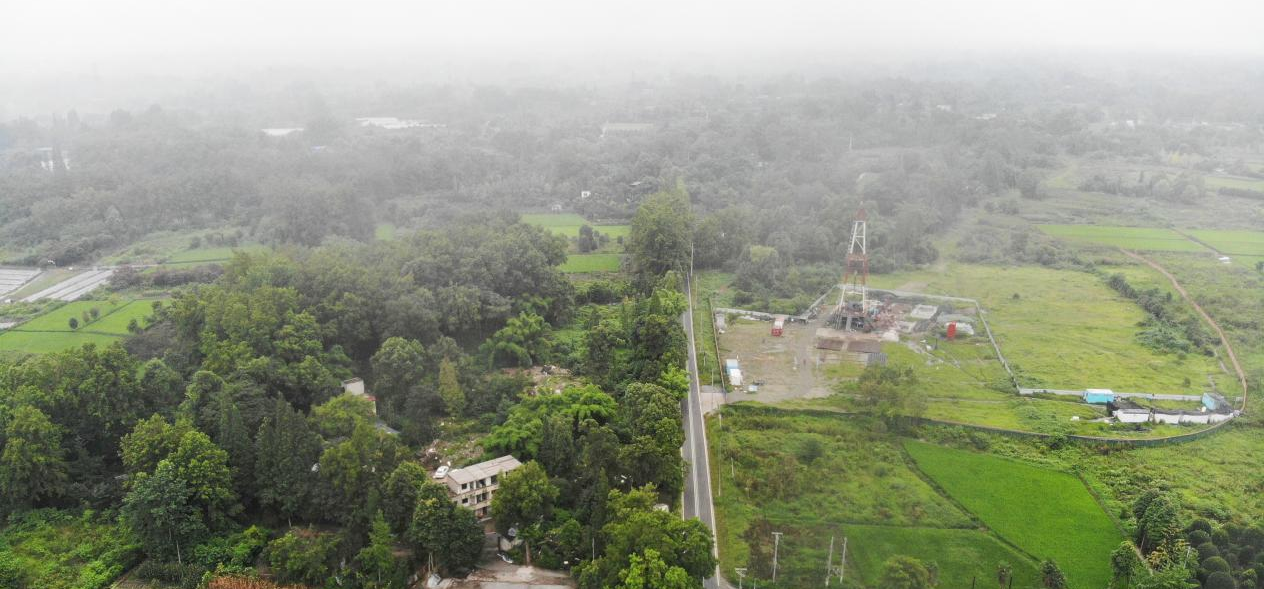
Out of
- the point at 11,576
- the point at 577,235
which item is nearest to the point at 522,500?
the point at 11,576

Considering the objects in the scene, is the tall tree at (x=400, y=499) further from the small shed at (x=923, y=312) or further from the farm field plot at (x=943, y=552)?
the small shed at (x=923, y=312)

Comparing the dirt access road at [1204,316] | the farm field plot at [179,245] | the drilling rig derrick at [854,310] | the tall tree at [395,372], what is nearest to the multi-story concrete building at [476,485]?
the tall tree at [395,372]

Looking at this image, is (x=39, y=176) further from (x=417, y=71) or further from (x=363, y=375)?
(x=417, y=71)

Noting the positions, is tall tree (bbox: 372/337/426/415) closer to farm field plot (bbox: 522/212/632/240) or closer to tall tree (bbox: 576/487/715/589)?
tall tree (bbox: 576/487/715/589)

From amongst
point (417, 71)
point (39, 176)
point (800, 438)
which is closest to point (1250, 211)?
point (800, 438)

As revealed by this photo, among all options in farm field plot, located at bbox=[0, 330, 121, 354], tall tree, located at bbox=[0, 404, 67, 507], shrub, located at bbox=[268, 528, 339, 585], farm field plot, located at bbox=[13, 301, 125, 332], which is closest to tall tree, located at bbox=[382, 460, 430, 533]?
shrub, located at bbox=[268, 528, 339, 585]
